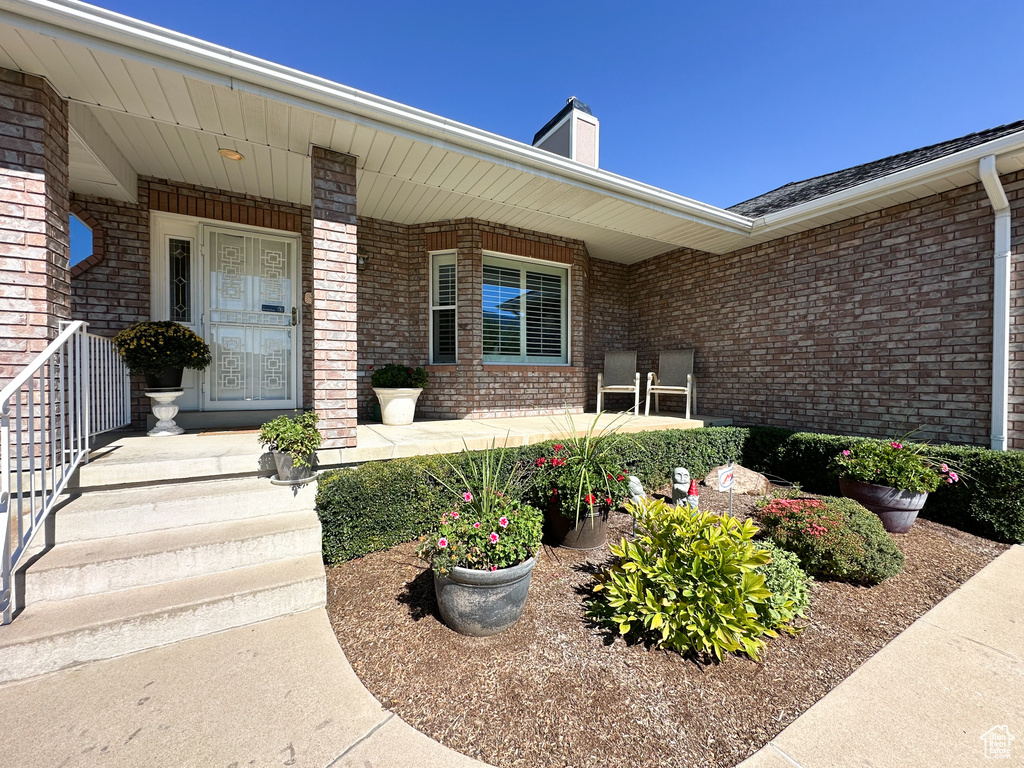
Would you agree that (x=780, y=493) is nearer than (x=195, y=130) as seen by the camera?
No

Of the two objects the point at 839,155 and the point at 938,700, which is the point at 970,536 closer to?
the point at 938,700

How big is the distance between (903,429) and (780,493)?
173 cm

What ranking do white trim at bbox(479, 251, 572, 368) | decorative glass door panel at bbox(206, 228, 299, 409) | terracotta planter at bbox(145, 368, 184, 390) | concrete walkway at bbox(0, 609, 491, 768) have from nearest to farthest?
1. concrete walkway at bbox(0, 609, 491, 768)
2. terracotta planter at bbox(145, 368, 184, 390)
3. decorative glass door panel at bbox(206, 228, 299, 409)
4. white trim at bbox(479, 251, 572, 368)

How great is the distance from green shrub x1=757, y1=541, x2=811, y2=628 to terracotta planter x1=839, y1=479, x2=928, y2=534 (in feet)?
4.82

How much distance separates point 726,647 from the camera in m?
1.80

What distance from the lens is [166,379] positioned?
3.60 m

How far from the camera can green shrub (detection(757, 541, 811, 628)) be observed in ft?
6.78

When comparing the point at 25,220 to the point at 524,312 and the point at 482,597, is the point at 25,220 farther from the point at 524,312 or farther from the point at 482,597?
the point at 524,312

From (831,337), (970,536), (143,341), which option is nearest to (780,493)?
(970,536)

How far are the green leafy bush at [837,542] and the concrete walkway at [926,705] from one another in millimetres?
342

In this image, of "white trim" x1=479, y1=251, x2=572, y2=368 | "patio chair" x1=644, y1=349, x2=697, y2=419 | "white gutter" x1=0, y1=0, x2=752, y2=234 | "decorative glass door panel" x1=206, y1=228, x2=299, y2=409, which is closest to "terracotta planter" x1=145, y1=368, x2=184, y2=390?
"decorative glass door panel" x1=206, y1=228, x2=299, y2=409

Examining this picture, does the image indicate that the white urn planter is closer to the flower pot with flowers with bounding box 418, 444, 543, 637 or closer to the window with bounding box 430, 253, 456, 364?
the window with bounding box 430, 253, 456, 364

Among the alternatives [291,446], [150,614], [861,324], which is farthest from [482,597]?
[861,324]

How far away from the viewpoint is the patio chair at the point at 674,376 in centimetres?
589
